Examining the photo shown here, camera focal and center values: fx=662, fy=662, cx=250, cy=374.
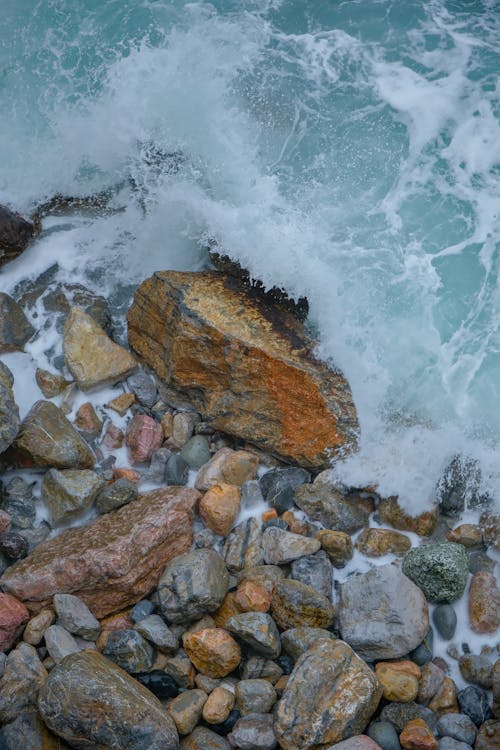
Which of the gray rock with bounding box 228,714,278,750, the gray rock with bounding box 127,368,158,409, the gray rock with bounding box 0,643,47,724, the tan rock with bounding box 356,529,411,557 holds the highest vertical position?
the gray rock with bounding box 127,368,158,409

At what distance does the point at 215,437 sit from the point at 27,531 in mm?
1314

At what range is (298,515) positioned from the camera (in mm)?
4176

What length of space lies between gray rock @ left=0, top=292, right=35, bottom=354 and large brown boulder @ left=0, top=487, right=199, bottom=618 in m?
1.45

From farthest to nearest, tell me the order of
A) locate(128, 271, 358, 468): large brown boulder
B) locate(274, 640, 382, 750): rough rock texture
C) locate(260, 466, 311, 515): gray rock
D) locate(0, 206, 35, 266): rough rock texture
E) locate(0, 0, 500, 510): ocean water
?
locate(0, 206, 35, 266): rough rock texture
locate(0, 0, 500, 510): ocean water
locate(128, 271, 358, 468): large brown boulder
locate(260, 466, 311, 515): gray rock
locate(274, 640, 382, 750): rough rock texture

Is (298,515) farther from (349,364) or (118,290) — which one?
(118,290)

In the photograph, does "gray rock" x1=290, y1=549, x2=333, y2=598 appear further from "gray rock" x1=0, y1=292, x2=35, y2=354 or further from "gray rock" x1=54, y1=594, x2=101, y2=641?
"gray rock" x1=0, y1=292, x2=35, y2=354

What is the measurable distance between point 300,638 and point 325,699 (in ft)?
1.18

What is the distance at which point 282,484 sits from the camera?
422 cm

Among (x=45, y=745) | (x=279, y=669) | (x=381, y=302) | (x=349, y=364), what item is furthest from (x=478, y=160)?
(x=45, y=745)

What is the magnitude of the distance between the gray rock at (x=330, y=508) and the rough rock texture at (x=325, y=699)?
0.87 m

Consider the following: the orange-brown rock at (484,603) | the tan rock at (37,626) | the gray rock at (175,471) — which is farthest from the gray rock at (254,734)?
the gray rock at (175,471)

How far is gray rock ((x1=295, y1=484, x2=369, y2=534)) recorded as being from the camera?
162 inches

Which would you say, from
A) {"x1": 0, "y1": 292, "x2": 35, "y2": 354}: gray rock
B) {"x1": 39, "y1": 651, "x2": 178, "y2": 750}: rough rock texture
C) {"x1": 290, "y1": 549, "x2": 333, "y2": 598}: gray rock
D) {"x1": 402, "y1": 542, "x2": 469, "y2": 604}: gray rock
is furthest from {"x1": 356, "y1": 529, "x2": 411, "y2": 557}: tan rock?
{"x1": 0, "y1": 292, "x2": 35, "y2": 354}: gray rock

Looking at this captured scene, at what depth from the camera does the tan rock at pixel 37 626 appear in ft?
11.5
